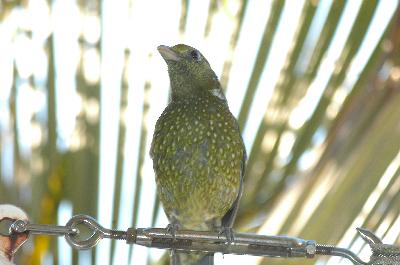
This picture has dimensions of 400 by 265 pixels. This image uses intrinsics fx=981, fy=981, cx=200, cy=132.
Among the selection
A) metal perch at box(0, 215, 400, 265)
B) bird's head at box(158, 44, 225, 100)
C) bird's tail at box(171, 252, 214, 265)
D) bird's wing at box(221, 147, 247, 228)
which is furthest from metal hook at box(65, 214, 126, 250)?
bird's head at box(158, 44, 225, 100)

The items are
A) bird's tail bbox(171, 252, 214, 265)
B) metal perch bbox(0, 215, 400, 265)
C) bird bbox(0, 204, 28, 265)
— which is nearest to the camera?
bird bbox(0, 204, 28, 265)

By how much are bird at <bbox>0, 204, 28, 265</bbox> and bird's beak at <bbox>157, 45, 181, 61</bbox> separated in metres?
1.31

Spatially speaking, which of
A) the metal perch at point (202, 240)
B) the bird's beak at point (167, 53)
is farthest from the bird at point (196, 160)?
the metal perch at point (202, 240)

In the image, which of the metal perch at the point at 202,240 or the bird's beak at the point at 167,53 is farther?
the bird's beak at the point at 167,53

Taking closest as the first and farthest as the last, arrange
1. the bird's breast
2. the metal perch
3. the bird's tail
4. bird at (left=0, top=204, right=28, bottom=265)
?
bird at (left=0, top=204, right=28, bottom=265) < the metal perch < the bird's tail < the bird's breast

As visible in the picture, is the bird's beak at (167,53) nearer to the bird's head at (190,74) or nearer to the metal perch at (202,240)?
the bird's head at (190,74)

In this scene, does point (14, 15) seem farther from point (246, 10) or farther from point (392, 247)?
point (392, 247)

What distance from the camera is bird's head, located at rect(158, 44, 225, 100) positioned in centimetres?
338

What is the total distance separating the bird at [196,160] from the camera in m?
3.20

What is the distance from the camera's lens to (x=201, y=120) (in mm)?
3340

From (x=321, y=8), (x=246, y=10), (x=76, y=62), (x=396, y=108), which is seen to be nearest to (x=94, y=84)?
(x=76, y=62)

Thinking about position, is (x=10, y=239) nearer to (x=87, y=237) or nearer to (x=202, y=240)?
(x=87, y=237)

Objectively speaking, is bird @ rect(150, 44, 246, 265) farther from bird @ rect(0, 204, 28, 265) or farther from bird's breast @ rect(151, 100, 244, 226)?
bird @ rect(0, 204, 28, 265)

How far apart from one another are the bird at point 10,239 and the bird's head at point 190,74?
4.66ft
